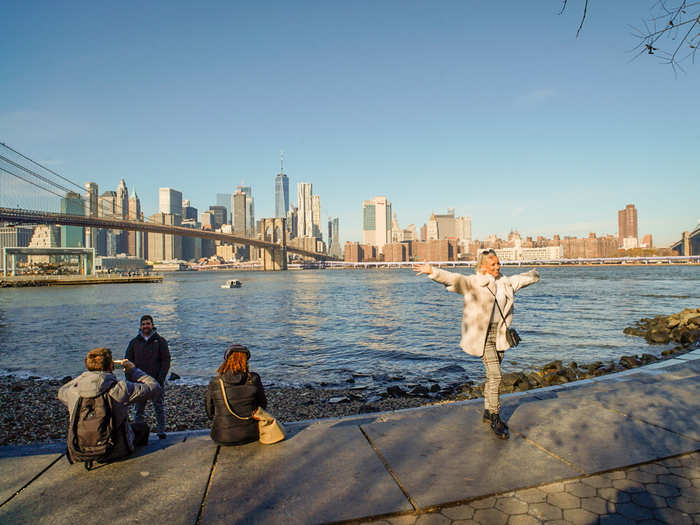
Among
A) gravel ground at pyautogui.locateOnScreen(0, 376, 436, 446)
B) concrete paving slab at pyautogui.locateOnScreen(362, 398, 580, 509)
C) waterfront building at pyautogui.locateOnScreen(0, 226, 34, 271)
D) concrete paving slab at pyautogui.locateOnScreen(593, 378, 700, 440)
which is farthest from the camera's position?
waterfront building at pyautogui.locateOnScreen(0, 226, 34, 271)

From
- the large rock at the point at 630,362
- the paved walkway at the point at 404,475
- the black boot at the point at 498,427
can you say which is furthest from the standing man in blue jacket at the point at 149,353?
the large rock at the point at 630,362

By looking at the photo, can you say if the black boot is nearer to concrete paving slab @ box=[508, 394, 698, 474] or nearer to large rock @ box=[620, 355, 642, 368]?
concrete paving slab @ box=[508, 394, 698, 474]

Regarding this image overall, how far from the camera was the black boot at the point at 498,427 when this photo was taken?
4070 mm

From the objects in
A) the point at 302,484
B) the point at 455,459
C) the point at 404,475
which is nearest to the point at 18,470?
the point at 302,484

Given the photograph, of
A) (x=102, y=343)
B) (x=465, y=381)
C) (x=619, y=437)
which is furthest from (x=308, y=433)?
(x=102, y=343)

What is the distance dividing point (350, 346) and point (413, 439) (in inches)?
484

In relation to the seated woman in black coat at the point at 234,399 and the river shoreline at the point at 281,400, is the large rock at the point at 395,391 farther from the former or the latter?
the seated woman in black coat at the point at 234,399

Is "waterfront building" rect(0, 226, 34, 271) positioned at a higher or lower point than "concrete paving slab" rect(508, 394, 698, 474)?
higher

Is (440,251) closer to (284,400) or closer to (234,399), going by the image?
(284,400)

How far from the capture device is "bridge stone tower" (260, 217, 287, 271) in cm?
13088

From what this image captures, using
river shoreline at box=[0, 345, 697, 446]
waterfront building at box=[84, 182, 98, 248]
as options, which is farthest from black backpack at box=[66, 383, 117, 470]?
waterfront building at box=[84, 182, 98, 248]

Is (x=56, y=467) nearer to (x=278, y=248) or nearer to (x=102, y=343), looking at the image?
(x=102, y=343)

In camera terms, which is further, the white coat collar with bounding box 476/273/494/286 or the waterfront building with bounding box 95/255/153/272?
the waterfront building with bounding box 95/255/153/272

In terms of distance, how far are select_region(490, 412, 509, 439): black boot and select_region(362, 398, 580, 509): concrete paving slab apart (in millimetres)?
65
